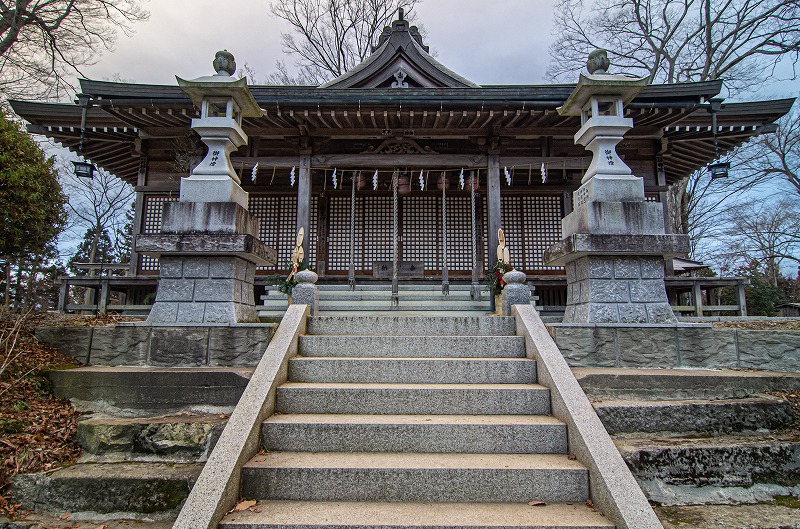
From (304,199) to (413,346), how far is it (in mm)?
6054

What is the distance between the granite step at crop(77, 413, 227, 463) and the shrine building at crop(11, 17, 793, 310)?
234 inches

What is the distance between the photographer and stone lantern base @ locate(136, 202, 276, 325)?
16.2 feet

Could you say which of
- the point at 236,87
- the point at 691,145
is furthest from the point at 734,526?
the point at 691,145

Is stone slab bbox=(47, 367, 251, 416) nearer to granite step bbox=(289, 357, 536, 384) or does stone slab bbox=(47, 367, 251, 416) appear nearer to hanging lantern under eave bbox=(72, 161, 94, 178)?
granite step bbox=(289, 357, 536, 384)

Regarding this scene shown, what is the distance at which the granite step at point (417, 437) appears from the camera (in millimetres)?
3455

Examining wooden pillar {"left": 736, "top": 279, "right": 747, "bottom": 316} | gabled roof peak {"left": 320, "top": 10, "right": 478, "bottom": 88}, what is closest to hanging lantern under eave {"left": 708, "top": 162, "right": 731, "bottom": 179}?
wooden pillar {"left": 736, "top": 279, "right": 747, "bottom": 316}

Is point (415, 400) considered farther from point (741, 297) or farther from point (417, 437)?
point (741, 297)

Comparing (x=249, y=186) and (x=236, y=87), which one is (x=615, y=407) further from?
(x=249, y=186)

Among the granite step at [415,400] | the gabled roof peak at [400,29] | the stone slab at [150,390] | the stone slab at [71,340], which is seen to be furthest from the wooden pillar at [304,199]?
the granite step at [415,400]

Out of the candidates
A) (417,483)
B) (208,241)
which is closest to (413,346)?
(417,483)

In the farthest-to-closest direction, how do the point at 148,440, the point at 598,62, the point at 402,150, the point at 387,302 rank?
A: the point at 402,150 < the point at 387,302 < the point at 598,62 < the point at 148,440

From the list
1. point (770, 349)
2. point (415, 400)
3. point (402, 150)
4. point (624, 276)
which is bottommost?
point (415, 400)

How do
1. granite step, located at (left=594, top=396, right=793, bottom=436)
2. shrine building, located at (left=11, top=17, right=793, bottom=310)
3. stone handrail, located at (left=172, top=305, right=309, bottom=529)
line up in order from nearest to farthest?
1. stone handrail, located at (left=172, top=305, right=309, bottom=529)
2. granite step, located at (left=594, top=396, right=793, bottom=436)
3. shrine building, located at (left=11, top=17, right=793, bottom=310)

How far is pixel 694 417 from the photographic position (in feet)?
12.3
